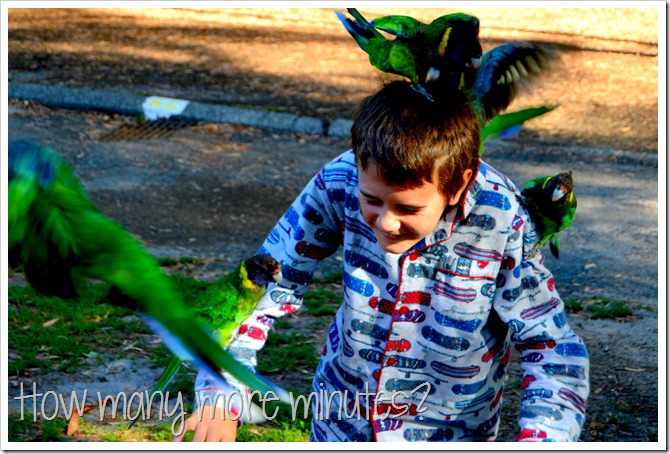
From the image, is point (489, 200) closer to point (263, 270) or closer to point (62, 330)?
point (263, 270)

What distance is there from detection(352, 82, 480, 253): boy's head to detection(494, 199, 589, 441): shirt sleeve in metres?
0.25

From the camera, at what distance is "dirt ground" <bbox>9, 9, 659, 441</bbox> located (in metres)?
4.41

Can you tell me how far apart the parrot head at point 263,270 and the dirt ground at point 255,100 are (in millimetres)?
957

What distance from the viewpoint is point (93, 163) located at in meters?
6.09

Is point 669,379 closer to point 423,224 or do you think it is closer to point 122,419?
point 423,224

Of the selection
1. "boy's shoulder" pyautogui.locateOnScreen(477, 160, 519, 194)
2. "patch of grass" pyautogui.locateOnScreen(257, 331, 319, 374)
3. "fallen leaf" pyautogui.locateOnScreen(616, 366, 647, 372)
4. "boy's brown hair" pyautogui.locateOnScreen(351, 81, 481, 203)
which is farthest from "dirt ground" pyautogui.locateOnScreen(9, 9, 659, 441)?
"patch of grass" pyautogui.locateOnScreen(257, 331, 319, 374)

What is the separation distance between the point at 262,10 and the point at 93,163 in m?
4.98

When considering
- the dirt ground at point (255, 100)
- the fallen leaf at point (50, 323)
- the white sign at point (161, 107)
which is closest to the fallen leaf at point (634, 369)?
the dirt ground at point (255, 100)

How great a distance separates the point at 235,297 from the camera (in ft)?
8.75

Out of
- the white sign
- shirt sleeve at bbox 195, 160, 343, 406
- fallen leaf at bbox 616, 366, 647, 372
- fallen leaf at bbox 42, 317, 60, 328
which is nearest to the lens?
shirt sleeve at bbox 195, 160, 343, 406

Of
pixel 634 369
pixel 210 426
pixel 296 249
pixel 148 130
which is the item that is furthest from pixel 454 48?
pixel 148 130

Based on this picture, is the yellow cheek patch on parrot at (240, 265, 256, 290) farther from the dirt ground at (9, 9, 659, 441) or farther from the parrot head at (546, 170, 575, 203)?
the parrot head at (546, 170, 575, 203)

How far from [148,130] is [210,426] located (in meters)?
5.04

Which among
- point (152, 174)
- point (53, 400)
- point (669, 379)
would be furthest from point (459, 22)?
point (152, 174)
